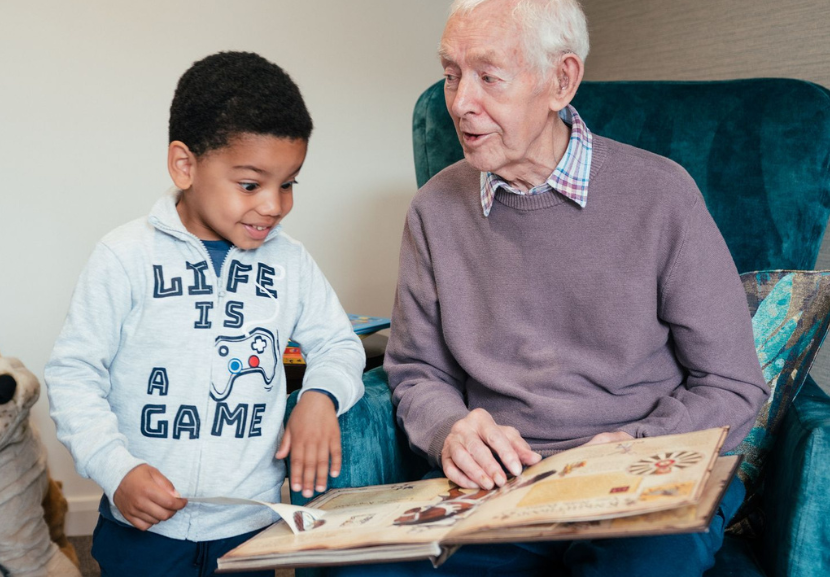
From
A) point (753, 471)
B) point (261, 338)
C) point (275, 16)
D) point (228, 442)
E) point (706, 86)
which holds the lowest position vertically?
point (753, 471)

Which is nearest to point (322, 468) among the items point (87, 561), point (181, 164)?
point (181, 164)

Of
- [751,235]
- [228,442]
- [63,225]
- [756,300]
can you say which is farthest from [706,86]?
[63,225]

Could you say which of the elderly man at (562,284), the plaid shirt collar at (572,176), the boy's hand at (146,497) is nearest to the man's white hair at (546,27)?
the elderly man at (562,284)

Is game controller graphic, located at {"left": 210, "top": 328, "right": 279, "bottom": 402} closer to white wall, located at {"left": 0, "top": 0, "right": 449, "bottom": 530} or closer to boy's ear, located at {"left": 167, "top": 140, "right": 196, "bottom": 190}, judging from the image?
boy's ear, located at {"left": 167, "top": 140, "right": 196, "bottom": 190}

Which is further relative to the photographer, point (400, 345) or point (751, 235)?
point (751, 235)

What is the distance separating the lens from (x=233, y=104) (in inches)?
44.2

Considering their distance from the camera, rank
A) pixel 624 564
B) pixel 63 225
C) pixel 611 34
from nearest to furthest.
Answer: pixel 624 564
pixel 63 225
pixel 611 34

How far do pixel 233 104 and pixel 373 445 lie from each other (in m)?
0.58

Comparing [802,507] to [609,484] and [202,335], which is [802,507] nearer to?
[609,484]

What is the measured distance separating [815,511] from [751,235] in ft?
2.09

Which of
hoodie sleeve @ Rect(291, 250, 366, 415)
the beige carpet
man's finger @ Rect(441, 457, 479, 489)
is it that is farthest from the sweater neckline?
the beige carpet

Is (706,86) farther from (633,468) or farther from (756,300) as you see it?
(633,468)

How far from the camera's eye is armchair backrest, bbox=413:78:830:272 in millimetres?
1507

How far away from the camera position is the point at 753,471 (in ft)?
4.22
